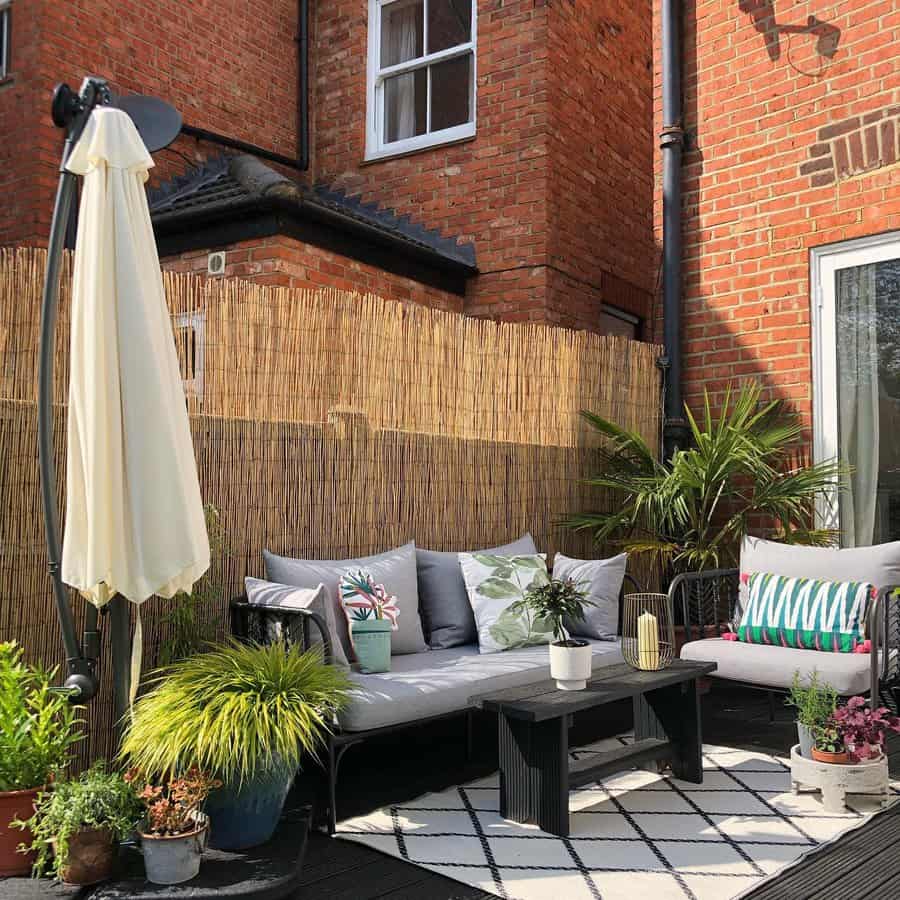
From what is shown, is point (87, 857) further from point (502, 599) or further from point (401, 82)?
point (401, 82)

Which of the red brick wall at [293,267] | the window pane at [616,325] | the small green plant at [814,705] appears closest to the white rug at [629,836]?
the small green plant at [814,705]

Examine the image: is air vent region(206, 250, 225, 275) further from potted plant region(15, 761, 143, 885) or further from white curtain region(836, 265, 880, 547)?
potted plant region(15, 761, 143, 885)

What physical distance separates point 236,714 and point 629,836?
1.38 metres

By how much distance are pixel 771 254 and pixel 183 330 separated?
3.52 metres

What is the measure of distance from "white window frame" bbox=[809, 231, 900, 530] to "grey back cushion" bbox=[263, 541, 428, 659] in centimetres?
254

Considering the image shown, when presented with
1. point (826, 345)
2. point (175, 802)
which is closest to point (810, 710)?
point (175, 802)

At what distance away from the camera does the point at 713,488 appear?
18.3ft

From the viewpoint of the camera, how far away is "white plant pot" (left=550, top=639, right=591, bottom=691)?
3576 mm

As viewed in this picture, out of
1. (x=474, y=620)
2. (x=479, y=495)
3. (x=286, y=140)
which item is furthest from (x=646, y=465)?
(x=286, y=140)

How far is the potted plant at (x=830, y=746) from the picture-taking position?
359cm

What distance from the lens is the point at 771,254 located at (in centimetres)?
592

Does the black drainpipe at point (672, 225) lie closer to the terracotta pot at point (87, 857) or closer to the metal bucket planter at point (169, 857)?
the metal bucket planter at point (169, 857)

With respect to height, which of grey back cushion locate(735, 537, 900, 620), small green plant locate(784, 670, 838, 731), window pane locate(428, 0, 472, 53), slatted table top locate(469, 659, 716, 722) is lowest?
small green plant locate(784, 670, 838, 731)

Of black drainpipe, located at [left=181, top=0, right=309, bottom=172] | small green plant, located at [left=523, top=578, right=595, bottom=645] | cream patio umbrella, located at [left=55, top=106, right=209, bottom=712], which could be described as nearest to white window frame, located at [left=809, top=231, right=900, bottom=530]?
small green plant, located at [left=523, top=578, right=595, bottom=645]
